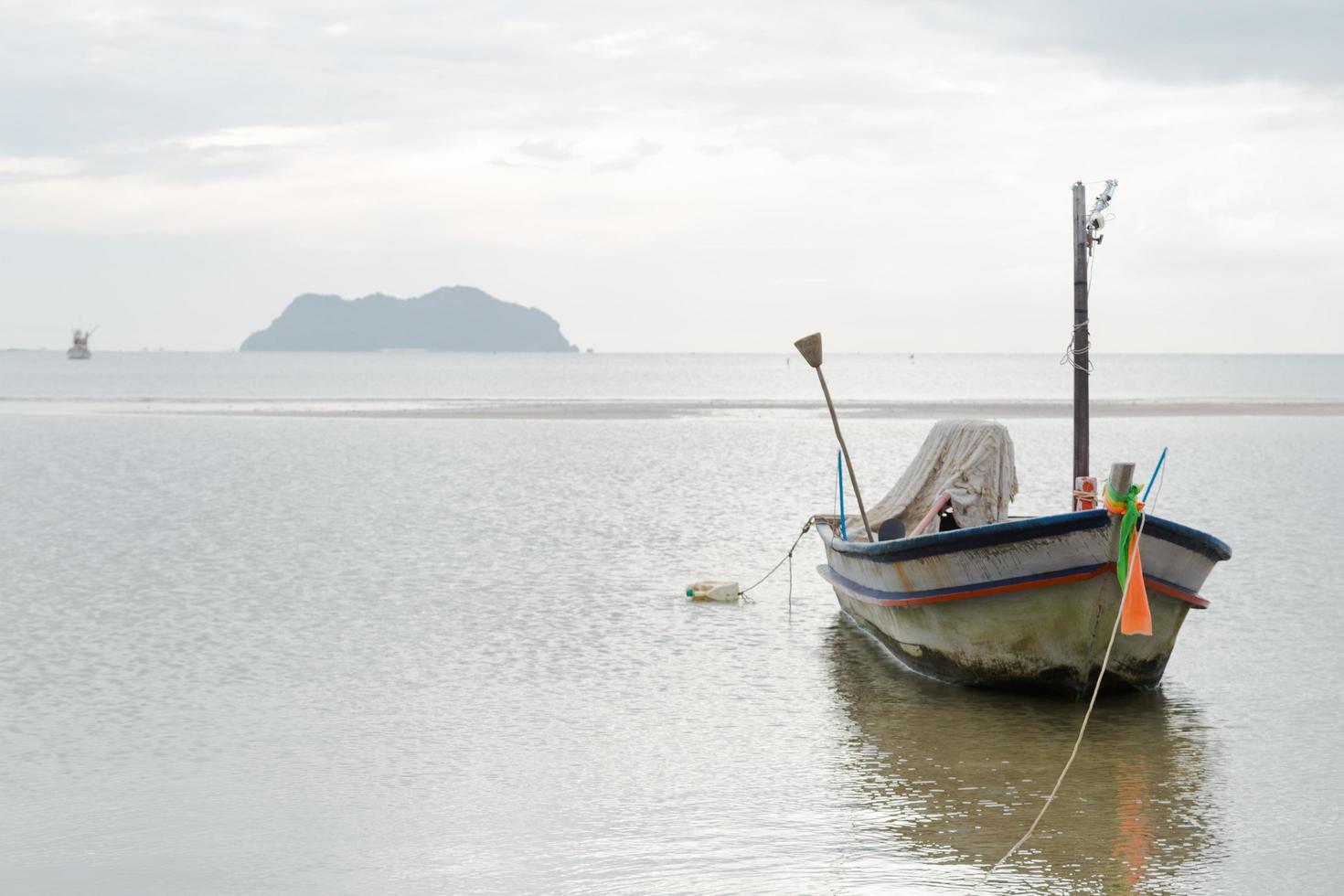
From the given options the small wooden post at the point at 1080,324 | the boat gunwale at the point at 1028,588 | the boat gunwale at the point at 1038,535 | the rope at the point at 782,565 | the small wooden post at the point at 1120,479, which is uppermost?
the small wooden post at the point at 1080,324

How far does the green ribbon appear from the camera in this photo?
1123 cm

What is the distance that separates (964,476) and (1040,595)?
250 centimetres

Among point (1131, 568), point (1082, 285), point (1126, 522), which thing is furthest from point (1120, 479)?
point (1082, 285)

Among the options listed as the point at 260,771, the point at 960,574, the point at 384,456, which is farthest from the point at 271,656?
the point at 384,456

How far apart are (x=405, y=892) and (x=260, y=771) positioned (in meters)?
2.94

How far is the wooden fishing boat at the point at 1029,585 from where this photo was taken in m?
11.5

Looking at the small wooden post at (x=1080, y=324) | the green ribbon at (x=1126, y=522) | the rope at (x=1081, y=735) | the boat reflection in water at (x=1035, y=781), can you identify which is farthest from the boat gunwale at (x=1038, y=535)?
the small wooden post at (x=1080, y=324)

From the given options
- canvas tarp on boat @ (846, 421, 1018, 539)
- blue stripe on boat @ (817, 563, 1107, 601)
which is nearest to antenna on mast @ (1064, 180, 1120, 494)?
canvas tarp on boat @ (846, 421, 1018, 539)

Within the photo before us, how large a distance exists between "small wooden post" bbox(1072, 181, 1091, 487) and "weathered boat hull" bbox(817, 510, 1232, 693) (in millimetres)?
4505

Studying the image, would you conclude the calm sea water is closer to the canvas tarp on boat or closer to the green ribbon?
the green ribbon

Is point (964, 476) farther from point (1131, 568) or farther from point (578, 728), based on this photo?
point (578, 728)

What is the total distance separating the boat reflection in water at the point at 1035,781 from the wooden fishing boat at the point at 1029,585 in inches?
13.8

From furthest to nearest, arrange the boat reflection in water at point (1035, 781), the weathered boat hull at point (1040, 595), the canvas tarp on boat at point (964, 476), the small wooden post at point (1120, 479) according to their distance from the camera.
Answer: the canvas tarp on boat at point (964, 476), the weathered boat hull at point (1040, 595), the small wooden post at point (1120, 479), the boat reflection in water at point (1035, 781)

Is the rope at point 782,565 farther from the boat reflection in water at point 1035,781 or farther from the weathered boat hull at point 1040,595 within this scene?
the weathered boat hull at point 1040,595
